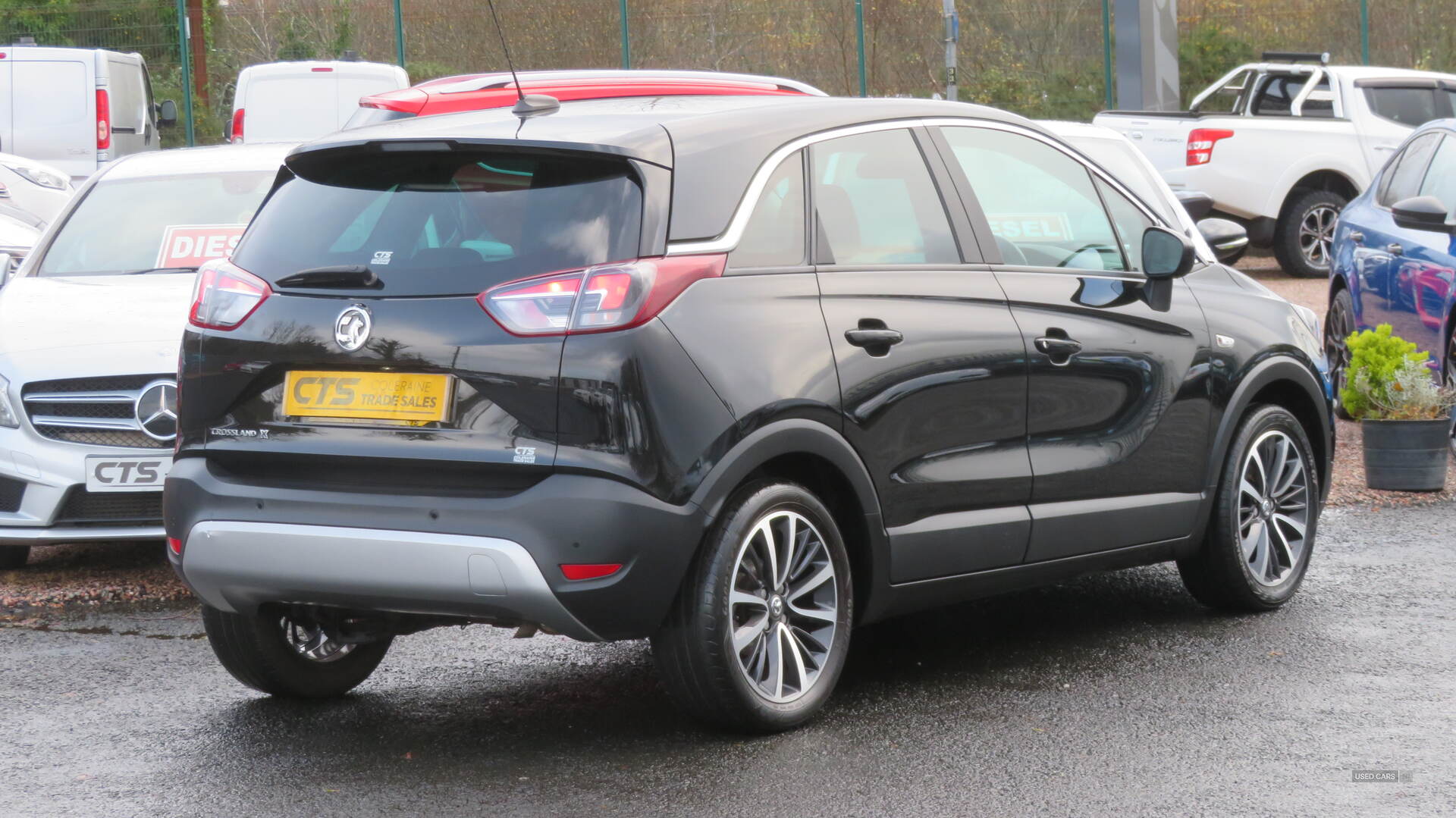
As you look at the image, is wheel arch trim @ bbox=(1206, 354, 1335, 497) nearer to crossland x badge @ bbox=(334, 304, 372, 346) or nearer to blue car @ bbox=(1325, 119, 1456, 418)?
crossland x badge @ bbox=(334, 304, 372, 346)

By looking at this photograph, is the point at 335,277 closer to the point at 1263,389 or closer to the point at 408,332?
the point at 408,332

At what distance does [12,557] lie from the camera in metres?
7.88

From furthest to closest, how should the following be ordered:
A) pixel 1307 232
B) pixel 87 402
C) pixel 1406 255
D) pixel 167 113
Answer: pixel 167 113 → pixel 1307 232 → pixel 1406 255 → pixel 87 402

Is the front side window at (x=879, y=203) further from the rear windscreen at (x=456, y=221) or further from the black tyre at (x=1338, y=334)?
the black tyre at (x=1338, y=334)

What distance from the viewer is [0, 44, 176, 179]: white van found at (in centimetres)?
1995

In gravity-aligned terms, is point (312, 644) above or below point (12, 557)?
above

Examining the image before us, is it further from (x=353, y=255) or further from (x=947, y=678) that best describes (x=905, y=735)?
(x=353, y=255)

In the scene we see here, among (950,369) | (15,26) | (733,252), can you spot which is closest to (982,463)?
(950,369)

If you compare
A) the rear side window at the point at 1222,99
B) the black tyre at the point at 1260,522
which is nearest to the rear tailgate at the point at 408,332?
the black tyre at the point at 1260,522

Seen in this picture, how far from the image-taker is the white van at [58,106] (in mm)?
19953

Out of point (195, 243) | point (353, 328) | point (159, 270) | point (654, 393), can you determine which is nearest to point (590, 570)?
point (654, 393)

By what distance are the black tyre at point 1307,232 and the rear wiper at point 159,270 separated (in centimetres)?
1349

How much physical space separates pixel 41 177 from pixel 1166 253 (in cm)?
1252

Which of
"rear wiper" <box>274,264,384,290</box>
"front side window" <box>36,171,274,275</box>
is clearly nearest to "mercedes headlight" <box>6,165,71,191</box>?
"front side window" <box>36,171,274,275</box>
